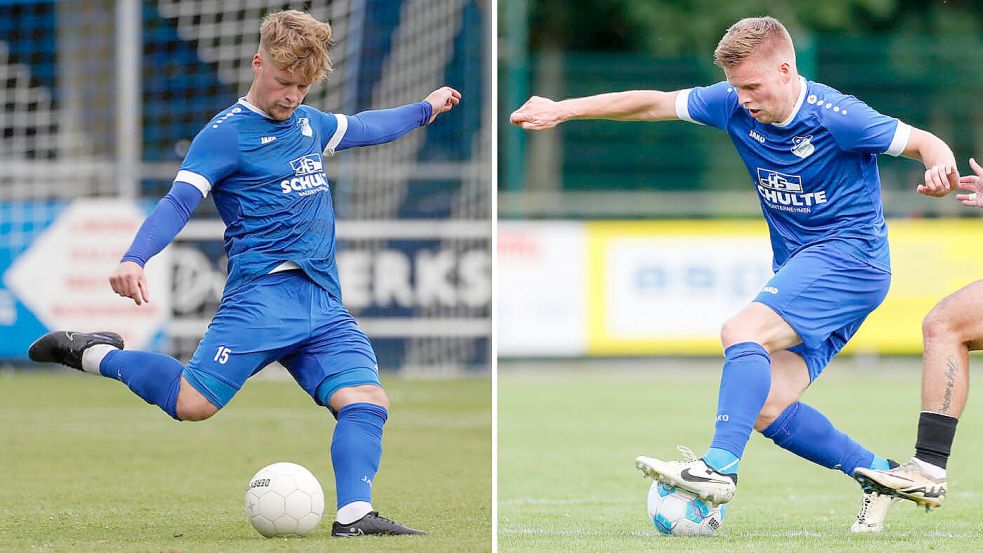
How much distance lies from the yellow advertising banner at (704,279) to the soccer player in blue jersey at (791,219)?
32.9ft

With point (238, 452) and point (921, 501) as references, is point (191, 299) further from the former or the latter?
point (921, 501)

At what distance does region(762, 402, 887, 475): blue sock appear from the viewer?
5879 millimetres

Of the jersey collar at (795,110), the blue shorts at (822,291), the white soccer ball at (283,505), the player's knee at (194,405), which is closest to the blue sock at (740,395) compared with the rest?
the blue shorts at (822,291)

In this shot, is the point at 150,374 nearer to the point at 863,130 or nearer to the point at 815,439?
the point at 815,439

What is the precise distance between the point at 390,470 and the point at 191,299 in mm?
7134

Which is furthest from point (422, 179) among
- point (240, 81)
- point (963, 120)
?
point (963, 120)

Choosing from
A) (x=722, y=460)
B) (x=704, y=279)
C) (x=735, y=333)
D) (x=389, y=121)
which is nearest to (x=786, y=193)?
(x=735, y=333)

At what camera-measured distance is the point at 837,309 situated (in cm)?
565

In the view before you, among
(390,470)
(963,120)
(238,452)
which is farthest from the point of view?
(963,120)

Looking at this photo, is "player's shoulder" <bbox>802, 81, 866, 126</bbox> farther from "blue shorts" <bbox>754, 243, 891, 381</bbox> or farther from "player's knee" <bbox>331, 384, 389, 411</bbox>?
"player's knee" <bbox>331, 384, 389, 411</bbox>

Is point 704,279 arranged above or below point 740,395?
below

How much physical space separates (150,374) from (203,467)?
8.26 ft

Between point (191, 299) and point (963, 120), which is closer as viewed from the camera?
point (191, 299)

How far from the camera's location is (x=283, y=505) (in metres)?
5.47
